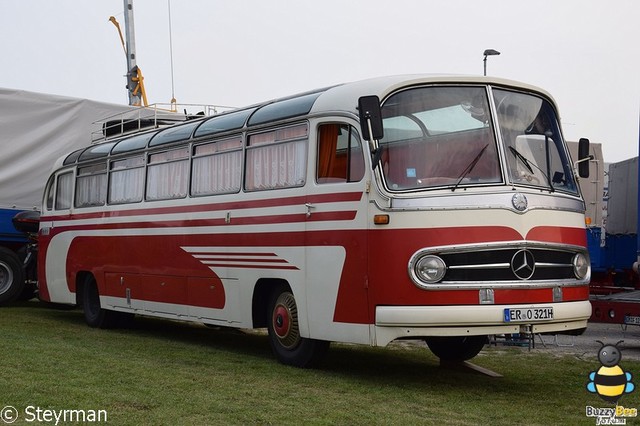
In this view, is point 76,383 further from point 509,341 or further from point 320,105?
point 509,341

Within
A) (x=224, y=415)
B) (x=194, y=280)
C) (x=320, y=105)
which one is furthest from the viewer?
(x=194, y=280)

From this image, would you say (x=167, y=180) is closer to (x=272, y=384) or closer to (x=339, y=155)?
(x=339, y=155)

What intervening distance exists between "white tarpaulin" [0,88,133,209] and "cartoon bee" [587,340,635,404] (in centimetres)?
1323

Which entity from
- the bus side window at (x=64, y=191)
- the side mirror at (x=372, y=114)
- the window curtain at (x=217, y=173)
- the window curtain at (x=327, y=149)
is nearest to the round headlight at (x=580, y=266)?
the side mirror at (x=372, y=114)

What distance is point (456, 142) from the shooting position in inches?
389

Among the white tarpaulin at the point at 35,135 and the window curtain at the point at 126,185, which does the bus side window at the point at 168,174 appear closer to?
the window curtain at the point at 126,185

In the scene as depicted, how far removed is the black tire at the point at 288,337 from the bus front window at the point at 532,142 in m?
2.81

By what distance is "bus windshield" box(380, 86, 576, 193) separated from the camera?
9758 millimetres

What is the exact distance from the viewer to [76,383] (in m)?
9.29

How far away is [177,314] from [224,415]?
5.80 meters

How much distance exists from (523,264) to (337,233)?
6.20 ft

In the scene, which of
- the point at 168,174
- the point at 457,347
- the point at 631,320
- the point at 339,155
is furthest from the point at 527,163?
the point at 168,174

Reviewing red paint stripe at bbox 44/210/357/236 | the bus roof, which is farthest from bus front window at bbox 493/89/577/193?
red paint stripe at bbox 44/210/357/236

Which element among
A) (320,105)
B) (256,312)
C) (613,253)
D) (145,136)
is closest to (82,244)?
(145,136)
